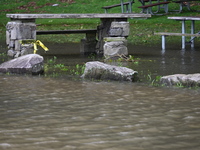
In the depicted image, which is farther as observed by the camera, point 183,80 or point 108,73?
point 108,73

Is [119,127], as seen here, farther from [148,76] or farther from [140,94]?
[148,76]

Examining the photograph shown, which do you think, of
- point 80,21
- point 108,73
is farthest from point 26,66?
point 80,21

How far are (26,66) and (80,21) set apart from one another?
14.6 metres

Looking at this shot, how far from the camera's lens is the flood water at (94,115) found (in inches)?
180

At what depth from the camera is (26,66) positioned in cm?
966

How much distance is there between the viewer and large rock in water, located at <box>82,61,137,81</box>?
342 inches

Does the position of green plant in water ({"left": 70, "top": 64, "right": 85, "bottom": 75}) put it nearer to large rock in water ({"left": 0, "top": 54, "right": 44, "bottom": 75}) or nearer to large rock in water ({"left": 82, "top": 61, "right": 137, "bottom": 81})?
large rock in water ({"left": 0, "top": 54, "right": 44, "bottom": 75})

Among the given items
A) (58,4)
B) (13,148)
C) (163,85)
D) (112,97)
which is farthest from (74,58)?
(58,4)

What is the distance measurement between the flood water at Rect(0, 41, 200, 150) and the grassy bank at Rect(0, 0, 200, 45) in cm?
930

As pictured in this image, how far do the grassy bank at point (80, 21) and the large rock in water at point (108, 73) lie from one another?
26.7ft

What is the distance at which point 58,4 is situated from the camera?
3075cm

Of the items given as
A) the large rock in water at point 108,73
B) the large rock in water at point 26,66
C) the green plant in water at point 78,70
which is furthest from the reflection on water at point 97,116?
the green plant in water at point 78,70

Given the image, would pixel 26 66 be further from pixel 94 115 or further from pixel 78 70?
pixel 94 115

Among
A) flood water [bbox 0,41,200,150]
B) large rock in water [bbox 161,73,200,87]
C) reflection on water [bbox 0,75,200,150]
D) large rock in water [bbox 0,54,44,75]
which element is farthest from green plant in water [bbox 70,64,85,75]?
large rock in water [bbox 161,73,200,87]
